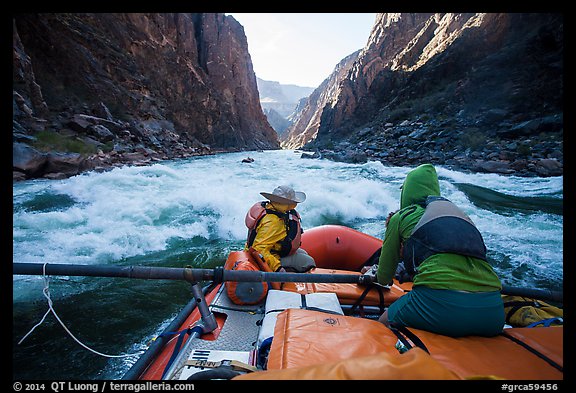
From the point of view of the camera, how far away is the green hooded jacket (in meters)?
1.67

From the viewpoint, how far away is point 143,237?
17.3 feet

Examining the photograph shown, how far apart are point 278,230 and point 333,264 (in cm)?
147

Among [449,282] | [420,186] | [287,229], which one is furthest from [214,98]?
[449,282]

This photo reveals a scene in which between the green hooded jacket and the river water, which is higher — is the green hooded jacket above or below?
above

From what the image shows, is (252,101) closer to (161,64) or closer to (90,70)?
(161,64)

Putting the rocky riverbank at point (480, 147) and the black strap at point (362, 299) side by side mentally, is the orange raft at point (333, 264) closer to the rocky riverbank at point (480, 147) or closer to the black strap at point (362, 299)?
the black strap at point (362, 299)

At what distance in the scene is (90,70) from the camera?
2053 cm

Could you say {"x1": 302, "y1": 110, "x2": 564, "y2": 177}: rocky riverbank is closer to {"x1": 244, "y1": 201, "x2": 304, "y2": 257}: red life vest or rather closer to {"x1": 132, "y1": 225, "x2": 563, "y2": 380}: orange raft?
{"x1": 244, "y1": 201, "x2": 304, "y2": 257}: red life vest

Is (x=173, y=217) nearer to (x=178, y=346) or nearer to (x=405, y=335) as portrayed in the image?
(x=178, y=346)

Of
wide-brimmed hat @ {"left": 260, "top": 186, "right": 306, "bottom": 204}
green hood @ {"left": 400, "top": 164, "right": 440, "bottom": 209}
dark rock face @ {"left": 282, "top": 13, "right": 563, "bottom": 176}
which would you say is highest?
dark rock face @ {"left": 282, "top": 13, "right": 563, "bottom": 176}

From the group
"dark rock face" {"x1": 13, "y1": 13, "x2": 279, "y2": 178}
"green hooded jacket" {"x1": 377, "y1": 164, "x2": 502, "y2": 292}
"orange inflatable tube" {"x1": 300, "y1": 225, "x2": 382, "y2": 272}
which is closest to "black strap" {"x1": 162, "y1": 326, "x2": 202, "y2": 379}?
"green hooded jacket" {"x1": 377, "y1": 164, "x2": 502, "y2": 292}

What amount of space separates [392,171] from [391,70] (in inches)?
1186

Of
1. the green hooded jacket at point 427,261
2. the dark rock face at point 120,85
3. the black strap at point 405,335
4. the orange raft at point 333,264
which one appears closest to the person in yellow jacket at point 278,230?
the orange raft at point 333,264

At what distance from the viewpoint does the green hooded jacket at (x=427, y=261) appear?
167 centimetres
